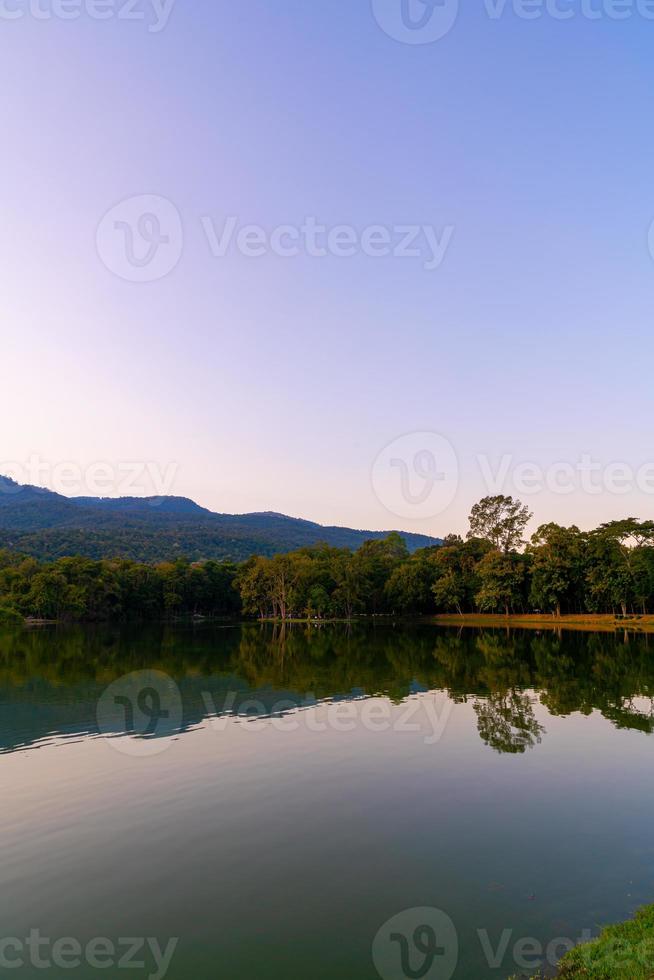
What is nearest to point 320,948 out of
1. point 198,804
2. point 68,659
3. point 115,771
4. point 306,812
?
point 306,812

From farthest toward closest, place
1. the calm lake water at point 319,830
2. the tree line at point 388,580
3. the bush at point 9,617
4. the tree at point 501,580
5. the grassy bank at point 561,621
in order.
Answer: the bush at point 9,617, the tree at point 501,580, the tree line at point 388,580, the grassy bank at point 561,621, the calm lake water at point 319,830

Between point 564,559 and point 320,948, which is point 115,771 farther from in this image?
point 564,559

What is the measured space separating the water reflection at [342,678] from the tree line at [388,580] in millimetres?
22844

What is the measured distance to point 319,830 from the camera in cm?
1377

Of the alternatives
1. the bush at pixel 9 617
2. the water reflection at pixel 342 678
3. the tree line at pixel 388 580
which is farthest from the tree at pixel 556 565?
the bush at pixel 9 617

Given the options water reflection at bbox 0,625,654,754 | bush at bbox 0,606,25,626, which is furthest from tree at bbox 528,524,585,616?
bush at bbox 0,606,25,626

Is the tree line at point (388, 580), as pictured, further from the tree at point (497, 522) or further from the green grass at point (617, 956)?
the green grass at point (617, 956)

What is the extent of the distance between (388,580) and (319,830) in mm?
98503

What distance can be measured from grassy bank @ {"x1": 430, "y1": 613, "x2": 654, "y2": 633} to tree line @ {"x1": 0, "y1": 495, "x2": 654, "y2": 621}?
1.82 meters

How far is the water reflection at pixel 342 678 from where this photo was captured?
2527cm

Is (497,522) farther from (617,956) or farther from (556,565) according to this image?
(617,956)

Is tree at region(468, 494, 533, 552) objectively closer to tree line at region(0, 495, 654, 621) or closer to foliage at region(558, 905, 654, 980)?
tree line at region(0, 495, 654, 621)

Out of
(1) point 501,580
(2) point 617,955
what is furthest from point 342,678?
(1) point 501,580

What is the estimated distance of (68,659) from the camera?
47.4 metres
